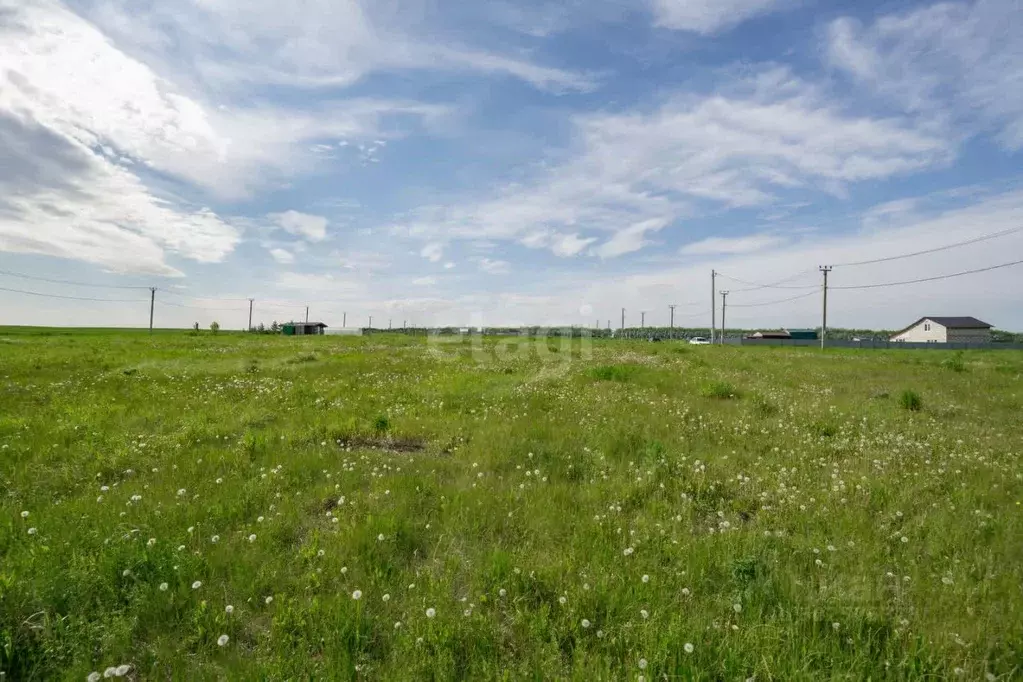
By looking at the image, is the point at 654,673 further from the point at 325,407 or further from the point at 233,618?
the point at 325,407

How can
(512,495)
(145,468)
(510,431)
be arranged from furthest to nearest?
(510,431), (145,468), (512,495)

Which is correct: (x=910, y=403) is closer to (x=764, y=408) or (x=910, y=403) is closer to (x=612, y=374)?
(x=764, y=408)

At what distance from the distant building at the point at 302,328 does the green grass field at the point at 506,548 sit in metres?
123

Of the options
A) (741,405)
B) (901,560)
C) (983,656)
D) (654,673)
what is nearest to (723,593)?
(654,673)

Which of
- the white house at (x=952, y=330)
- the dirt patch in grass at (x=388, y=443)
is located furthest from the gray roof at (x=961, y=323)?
the dirt patch in grass at (x=388, y=443)

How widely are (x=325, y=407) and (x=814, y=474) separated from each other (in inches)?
405

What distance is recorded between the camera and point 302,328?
434ft

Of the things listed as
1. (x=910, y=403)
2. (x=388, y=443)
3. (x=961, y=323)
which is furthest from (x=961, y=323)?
(x=388, y=443)

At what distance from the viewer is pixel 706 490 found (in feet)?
20.6

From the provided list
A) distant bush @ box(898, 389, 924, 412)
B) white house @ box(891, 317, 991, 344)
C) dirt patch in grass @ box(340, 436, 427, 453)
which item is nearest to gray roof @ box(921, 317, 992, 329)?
white house @ box(891, 317, 991, 344)

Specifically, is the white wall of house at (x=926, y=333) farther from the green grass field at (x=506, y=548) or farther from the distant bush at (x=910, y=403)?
the green grass field at (x=506, y=548)

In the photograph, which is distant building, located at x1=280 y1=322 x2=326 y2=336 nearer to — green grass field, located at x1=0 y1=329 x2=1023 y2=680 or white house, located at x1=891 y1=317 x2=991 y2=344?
green grass field, located at x1=0 y1=329 x2=1023 y2=680

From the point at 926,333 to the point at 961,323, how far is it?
23.3 ft

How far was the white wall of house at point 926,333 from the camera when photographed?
11005cm
